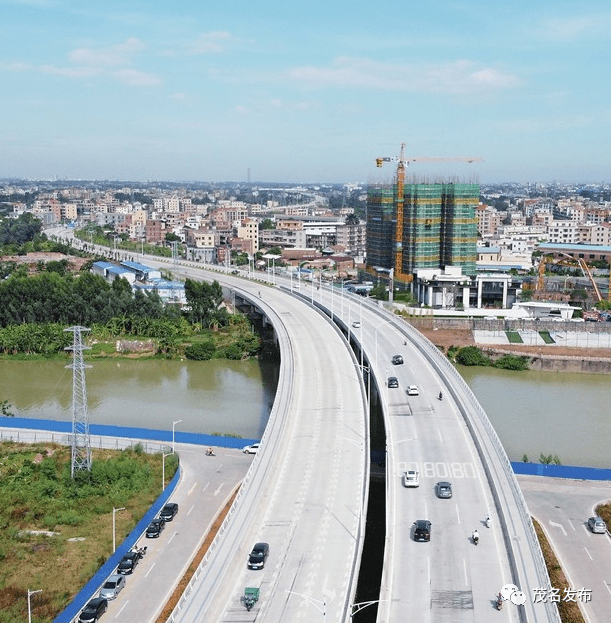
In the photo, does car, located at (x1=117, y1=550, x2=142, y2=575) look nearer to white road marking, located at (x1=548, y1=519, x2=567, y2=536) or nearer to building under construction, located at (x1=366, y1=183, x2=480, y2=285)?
white road marking, located at (x1=548, y1=519, x2=567, y2=536)

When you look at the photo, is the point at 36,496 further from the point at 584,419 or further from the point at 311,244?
the point at 311,244

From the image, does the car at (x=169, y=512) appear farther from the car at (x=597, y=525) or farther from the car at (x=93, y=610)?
the car at (x=597, y=525)

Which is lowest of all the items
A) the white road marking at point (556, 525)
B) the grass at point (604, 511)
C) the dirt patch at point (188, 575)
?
the dirt patch at point (188, 575)

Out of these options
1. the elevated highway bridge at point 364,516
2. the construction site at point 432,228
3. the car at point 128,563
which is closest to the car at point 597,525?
the elevated highway bridge at point 364,516

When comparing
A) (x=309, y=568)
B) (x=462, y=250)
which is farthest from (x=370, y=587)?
(x=462, y=250)

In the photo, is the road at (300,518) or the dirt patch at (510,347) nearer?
the road at (300,518)

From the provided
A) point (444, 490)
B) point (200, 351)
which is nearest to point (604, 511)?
point (444, 490)
